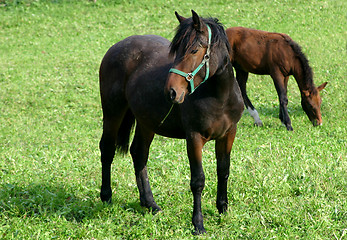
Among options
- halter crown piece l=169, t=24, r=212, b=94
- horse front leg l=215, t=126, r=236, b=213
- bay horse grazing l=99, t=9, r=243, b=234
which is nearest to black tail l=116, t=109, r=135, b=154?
bay horse grazing l=99, t=9, r=243, b=234

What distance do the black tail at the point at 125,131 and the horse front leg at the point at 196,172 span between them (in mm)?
1490

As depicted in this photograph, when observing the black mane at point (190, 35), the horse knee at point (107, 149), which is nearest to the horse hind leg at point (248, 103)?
the horse knee at point (107, 149)

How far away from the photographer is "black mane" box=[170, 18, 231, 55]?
3.93 meters

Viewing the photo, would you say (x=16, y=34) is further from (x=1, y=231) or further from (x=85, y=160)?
(x=1, y=231)

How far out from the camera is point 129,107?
17.8 ft

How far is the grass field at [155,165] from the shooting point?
4656 mm

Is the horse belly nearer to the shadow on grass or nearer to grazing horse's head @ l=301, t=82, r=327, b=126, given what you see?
the shadow on grass

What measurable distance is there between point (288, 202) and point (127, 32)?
52.2 feet

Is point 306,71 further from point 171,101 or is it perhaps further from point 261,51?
point 171,101

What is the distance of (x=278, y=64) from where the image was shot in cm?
1015

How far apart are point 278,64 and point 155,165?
4.94 metres

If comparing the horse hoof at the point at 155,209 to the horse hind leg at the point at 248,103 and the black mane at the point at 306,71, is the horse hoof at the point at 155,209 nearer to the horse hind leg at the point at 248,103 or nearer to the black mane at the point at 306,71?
the horse hind leg at the point at 248,103

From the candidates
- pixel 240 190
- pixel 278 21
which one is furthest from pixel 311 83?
pixel 278 21

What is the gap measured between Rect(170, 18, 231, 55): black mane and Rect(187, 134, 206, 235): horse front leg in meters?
0.93
